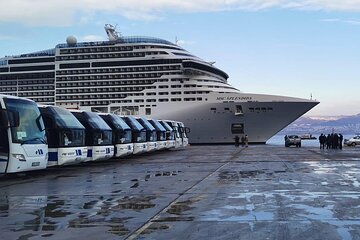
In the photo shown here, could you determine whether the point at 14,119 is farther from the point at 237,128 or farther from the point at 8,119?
the point at 237,128

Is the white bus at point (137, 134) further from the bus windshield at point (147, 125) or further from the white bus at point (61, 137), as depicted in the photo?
the white bus at point (61, 137)

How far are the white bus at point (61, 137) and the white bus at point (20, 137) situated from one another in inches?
61.5

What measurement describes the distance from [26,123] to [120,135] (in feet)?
32.9

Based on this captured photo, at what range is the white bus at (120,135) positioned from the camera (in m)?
25.8

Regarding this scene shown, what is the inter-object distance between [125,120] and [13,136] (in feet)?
48.9

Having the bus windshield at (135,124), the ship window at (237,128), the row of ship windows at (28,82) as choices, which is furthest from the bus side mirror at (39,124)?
the row of ship windows at (28,82)

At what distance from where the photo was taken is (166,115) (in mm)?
64062

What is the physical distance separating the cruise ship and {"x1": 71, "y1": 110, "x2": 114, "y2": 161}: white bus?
39.1m

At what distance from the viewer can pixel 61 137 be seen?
18.7 metres

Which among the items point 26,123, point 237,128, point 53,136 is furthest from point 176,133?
point 26,123

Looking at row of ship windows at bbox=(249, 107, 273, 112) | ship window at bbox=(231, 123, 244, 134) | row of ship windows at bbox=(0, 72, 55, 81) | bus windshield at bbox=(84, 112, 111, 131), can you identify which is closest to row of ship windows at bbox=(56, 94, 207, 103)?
row of ship windows at bbox=(0, 72, 55, 81)

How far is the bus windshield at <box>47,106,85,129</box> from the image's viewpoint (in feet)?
62.7

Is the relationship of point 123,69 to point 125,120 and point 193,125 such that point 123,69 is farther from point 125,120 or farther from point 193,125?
point 125,120

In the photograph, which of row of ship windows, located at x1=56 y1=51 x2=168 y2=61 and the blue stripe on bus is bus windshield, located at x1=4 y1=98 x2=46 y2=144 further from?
row of ship windows, located at x1=56 y1=51 x2=168 y2=61
